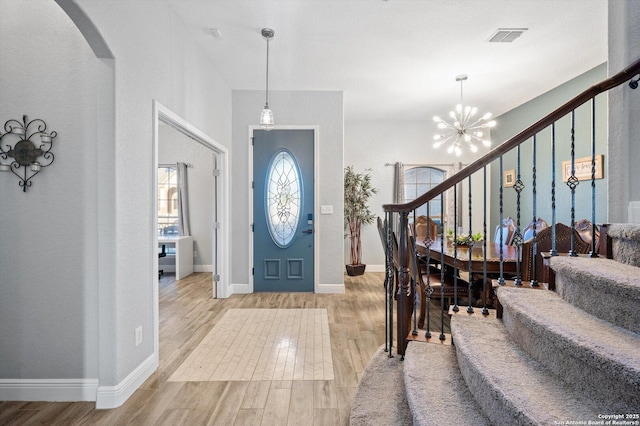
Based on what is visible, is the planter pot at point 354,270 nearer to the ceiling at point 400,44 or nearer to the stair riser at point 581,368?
the ceiling at point 400,44

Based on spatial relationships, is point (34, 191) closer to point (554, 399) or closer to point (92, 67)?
point (92, 67)

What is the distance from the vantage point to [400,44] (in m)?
3.55

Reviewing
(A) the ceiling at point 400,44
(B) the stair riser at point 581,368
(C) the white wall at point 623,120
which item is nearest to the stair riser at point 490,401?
(B) the stair riser at point 581,368

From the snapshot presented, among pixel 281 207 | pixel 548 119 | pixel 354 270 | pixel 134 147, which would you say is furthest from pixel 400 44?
pixel 354 270

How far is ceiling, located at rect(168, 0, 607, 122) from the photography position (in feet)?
9.67

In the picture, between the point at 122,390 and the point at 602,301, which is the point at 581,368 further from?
the point at 122,390

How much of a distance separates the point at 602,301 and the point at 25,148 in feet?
10.9

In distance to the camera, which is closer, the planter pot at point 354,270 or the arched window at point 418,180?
the planter pot at point 354,270

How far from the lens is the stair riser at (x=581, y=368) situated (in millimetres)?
1088

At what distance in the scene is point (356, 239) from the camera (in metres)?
6.35

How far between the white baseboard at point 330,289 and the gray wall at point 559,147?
329 centimetres

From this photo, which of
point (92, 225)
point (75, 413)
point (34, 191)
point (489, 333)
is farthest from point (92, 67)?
point (489, 333)

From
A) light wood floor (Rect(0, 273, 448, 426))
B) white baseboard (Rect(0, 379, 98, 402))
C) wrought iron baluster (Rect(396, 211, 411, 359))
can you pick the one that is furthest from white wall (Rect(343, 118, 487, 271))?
white baseboard (Rect(0, 379, 98, 402))

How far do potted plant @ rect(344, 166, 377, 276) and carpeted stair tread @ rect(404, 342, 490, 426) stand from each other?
4141mm
